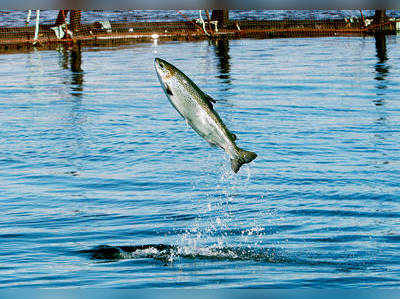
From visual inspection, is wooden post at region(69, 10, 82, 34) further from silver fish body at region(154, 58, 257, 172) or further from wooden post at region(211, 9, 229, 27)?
silver fish body at region(154, 58, 257, 172)

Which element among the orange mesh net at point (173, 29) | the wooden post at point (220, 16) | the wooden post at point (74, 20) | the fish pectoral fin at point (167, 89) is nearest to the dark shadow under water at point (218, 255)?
the fish pectoral fin at point (167, 89)

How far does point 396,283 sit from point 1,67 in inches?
889

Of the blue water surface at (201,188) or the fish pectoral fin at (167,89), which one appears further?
the blue water surface at (201,188)

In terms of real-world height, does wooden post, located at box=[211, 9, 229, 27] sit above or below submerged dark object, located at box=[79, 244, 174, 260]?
above

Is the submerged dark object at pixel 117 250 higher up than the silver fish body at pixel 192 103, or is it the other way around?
the silver fish body at pixel 192 103

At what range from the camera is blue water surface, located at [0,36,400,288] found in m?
7.68

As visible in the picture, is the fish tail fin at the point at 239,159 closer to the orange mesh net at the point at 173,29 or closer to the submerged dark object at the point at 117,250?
the submerged dark object at the point at 117,250

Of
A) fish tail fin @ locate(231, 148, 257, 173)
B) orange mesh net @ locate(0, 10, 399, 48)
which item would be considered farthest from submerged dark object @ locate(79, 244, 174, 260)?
orange mesh net @ locate(0, 10, 399, 48)

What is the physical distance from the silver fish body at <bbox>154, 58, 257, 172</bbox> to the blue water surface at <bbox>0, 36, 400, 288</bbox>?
6.11 ft

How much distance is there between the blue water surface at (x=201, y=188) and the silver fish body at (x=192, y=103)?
1.86 meters

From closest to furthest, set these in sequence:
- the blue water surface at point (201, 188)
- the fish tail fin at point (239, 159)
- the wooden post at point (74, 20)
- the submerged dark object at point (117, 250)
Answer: the fish tail fin at point (239, 159) → the blue water surface at point (201, 188) → the submerged dark object at point (117, 250) → the wooden post at point (74, 20)

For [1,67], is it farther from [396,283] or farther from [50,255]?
[396,283]

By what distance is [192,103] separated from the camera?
5676 millimetres

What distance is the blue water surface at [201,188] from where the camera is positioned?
768 cm
